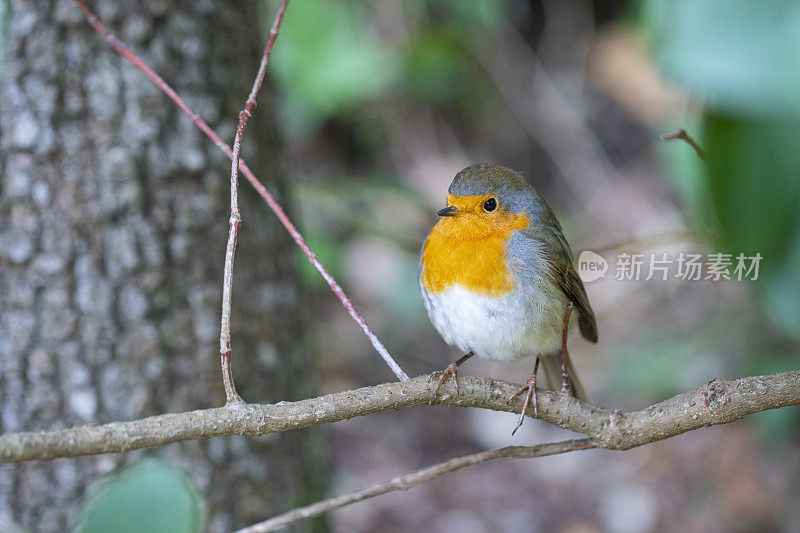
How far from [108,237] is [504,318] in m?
1.16

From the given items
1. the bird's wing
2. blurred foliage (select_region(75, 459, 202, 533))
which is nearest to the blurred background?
blurred foliage (select_region(75, 459, 202, 533))

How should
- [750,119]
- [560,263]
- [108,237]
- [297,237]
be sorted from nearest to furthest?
[297,237] < [560,263] < [750,119] < [108,237]

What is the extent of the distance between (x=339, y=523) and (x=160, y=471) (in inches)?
117

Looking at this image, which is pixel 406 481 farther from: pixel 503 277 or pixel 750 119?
pixel 750 119

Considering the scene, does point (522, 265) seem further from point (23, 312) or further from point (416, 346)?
point (416, 346)

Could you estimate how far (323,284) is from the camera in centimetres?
459

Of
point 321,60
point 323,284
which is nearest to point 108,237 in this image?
point 323,284

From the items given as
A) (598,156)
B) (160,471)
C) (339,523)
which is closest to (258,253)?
(160,471)

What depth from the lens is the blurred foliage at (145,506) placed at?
0.89m

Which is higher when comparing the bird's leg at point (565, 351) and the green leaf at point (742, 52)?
the green leaf at point (742, 52)

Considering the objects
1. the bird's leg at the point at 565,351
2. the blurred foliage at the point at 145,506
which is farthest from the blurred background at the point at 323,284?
the bird's leg at the point at 565,351

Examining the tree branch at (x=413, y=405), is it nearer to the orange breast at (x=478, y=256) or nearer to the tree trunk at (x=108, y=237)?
the orange breast at (x=478, y=256)

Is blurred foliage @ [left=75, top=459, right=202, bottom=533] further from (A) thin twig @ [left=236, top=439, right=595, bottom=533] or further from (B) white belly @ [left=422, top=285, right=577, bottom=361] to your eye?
(B) white belly @ [left=422, top=285, right=577, bottom=361]

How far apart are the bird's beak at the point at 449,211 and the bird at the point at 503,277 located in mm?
57
